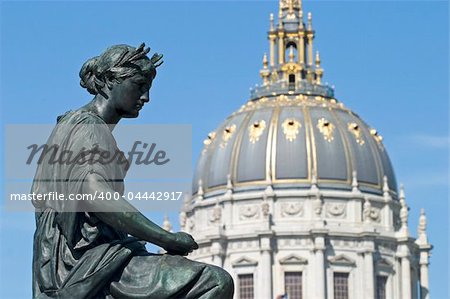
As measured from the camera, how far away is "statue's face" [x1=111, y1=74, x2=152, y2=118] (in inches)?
442

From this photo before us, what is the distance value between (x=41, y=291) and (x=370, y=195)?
10761cm

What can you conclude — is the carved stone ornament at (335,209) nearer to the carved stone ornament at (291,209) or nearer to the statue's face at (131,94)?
the carved stone ornament at (291,209)

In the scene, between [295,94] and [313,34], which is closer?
[295,94]

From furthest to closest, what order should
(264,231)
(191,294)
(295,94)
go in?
(295,94), (264,231), (191,294)

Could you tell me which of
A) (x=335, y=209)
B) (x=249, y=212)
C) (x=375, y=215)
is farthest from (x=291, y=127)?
(x=375, y=215)

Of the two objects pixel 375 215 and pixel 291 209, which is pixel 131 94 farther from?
pixel 375 215

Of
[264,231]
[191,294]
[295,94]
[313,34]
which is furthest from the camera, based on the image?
[313,34]

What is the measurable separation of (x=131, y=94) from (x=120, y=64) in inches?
9.2

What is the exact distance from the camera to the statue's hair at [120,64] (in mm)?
11180

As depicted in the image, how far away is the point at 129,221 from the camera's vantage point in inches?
421

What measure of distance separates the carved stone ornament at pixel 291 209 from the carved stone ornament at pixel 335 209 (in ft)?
6.73

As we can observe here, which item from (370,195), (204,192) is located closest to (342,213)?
(370,195)

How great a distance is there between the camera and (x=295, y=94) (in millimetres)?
123875

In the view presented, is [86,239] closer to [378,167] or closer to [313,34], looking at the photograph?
[378,167]
